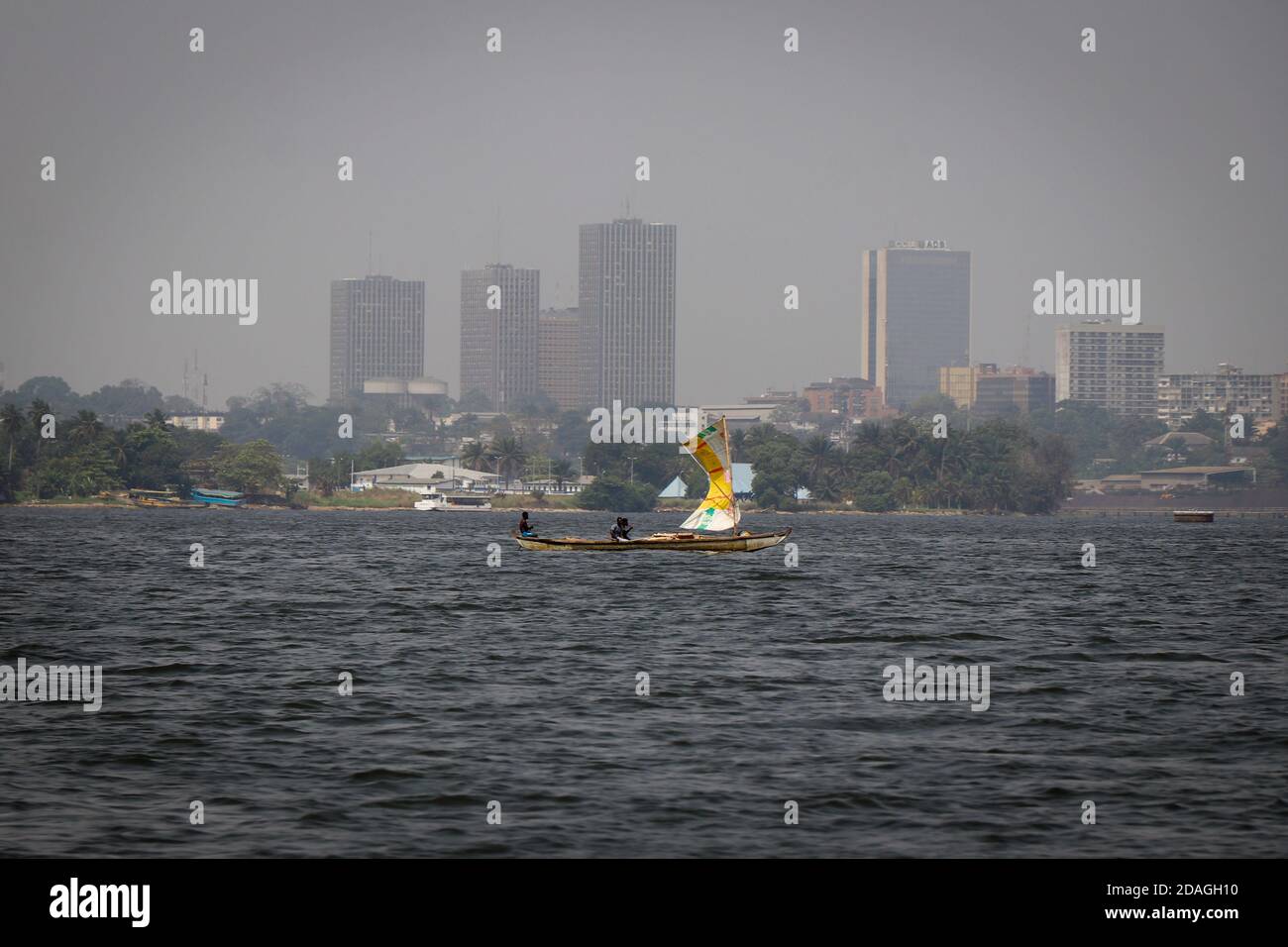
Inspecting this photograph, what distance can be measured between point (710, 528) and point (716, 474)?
4175 millimetres

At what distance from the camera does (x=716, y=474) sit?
265ft

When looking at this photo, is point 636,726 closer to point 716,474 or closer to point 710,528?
point 716,474

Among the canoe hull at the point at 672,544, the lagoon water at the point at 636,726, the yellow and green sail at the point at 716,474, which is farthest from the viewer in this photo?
the yellow and green sail at the point at 716,474

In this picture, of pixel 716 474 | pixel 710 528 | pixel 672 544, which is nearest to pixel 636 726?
pixel 672 544

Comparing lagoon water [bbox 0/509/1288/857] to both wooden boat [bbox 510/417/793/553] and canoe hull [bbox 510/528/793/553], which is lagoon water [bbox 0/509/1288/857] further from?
wooden boat [bbox 510/417/793/553]

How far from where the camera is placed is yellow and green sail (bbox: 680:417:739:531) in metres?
79.4

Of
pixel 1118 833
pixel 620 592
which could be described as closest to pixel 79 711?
pixel 1118 833

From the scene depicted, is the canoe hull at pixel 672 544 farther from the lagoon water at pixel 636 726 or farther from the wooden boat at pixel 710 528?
the lagoon water at pixel 636 726

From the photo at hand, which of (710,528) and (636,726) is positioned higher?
(710,528)

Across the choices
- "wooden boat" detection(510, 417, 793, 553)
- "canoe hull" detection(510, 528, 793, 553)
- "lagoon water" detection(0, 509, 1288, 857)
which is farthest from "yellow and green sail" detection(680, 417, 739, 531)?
"lagoon water" detection(0, 509, 1288, 857)

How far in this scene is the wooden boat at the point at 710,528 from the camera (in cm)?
7850

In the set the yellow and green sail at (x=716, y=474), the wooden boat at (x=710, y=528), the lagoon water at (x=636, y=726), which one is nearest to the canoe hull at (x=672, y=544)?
the wooden boat at (x=710, y=528)
